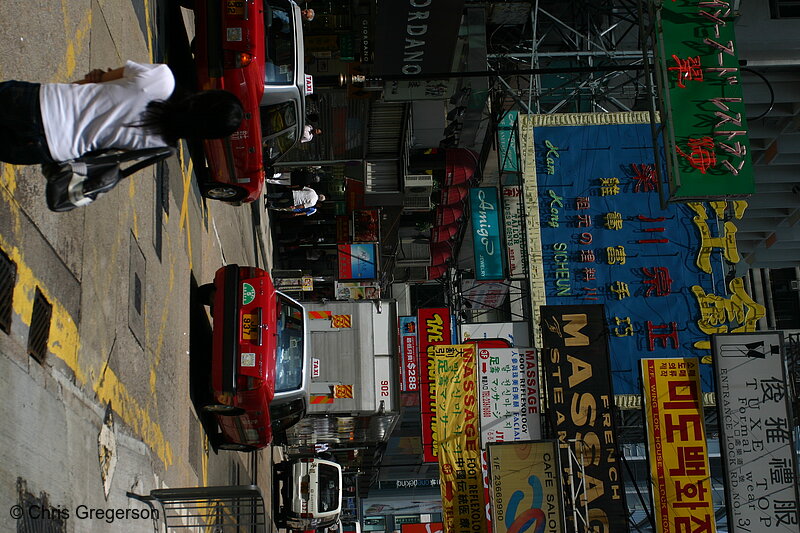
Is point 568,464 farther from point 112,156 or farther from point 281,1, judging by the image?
point 112,156

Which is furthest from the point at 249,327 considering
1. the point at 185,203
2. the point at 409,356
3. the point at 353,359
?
the point at 409,356

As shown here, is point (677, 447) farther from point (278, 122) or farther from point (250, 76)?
point (250, 76)

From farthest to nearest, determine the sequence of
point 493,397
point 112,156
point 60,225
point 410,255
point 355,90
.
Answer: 1. point 410,255
2. point 355,90
3. point 493,397
4. point 60,225
5. point 112,156

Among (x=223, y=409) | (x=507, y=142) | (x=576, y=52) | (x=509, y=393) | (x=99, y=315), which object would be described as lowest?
(x=223, y=409)

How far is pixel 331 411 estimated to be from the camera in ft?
62.2

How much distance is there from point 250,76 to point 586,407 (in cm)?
767

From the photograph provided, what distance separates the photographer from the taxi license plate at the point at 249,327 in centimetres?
1157

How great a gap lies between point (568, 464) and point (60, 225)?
9739 millimetres

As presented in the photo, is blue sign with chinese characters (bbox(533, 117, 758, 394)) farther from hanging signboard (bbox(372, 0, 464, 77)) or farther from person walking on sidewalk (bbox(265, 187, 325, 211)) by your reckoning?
hanging signboard (bbox(372, 0, 464, 77))

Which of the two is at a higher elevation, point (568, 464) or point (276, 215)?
point (276, 215)

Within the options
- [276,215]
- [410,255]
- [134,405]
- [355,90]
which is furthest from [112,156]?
[410,255]

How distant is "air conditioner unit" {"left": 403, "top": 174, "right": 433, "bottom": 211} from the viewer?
992 inches

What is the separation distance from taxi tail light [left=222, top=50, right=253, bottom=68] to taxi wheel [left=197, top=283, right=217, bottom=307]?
2950 mm

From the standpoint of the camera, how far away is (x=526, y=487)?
46.3ft
